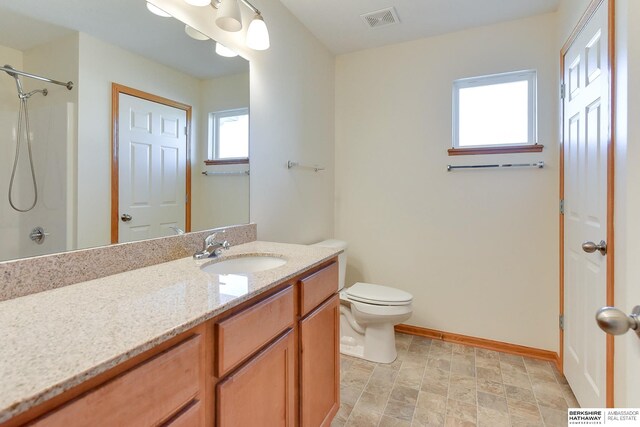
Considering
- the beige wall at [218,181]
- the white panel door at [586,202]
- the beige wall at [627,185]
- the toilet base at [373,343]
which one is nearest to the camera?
the beige wall at [627,185]

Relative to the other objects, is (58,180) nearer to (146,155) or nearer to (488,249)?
(146,155)

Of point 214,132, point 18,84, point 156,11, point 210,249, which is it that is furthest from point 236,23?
point 210,249

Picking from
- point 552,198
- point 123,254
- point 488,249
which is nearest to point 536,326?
point 488,249

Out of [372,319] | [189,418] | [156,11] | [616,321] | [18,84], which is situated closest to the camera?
[616,321]

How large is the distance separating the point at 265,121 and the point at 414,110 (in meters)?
1.28

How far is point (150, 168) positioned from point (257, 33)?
2.98 ft

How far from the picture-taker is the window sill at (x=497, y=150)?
84.7 inches

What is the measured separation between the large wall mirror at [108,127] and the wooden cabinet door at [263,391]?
2.24 ft

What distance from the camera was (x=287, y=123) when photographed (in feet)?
6.97

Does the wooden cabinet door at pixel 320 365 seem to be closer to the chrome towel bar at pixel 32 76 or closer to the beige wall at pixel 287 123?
the beige wall at pixel 287 123

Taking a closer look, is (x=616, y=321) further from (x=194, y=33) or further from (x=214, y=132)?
(x=194, y=33)

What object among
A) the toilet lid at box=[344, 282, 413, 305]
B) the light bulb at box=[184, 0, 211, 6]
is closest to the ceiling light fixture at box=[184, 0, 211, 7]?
the light bulb at box=[184, 0, 211, 6]

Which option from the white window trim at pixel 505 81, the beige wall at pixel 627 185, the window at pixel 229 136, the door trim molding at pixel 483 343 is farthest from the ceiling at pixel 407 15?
the door trim molding at pixel 483 343

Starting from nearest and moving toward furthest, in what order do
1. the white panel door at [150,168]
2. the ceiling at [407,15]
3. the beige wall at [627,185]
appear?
Result: the beige wall at [627,185] → the white panel door at [150,168] → the ceiling at [407,15]
